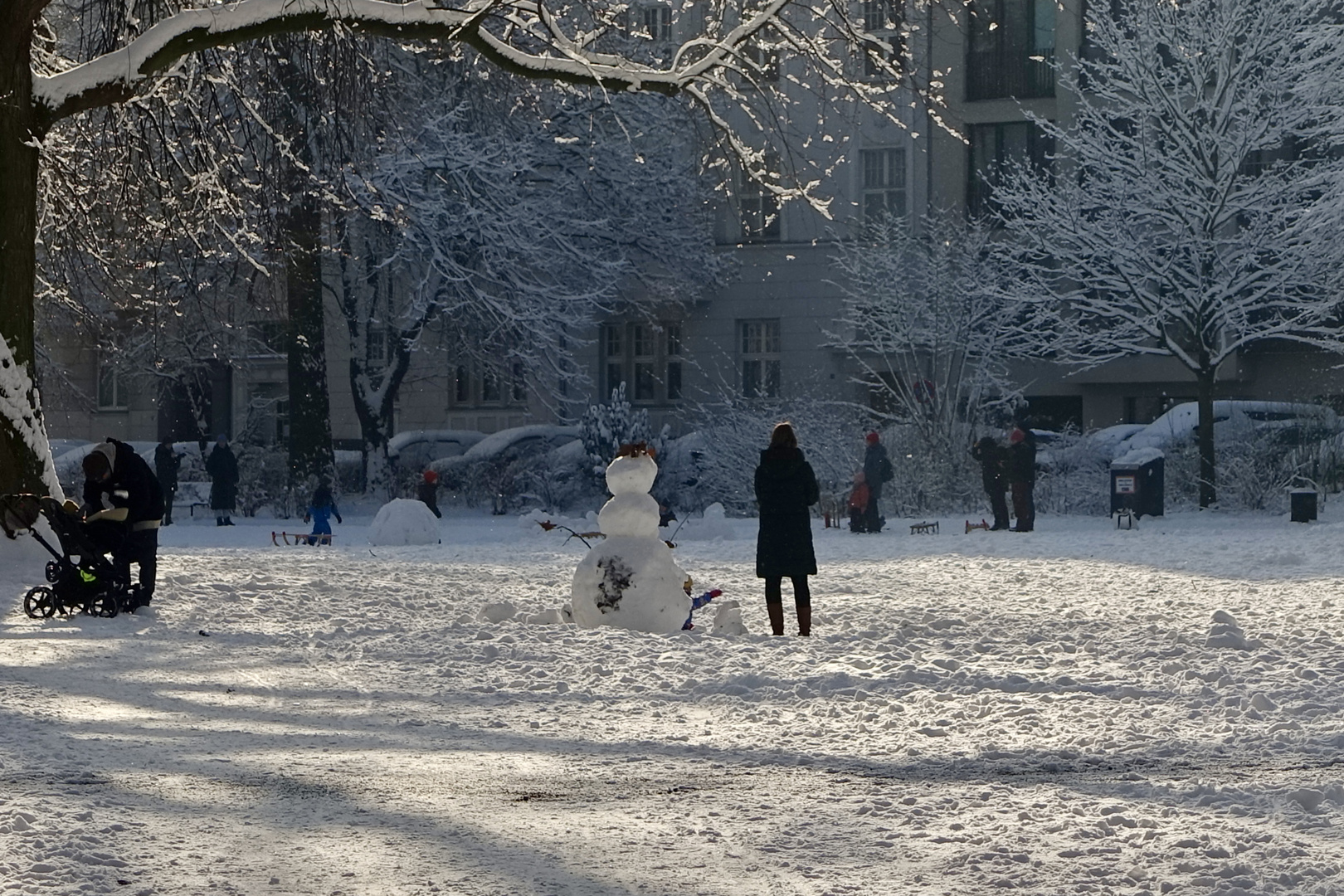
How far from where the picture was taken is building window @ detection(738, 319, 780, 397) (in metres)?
43.9

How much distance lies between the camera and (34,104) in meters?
15.3

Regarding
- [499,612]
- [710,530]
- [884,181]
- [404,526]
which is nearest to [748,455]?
[710,530]

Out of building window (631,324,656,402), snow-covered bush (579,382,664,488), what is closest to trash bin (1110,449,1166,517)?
snow-covered bush (579,382,664,488)

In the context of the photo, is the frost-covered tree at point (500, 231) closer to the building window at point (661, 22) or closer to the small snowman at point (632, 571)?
the building window at point (661, 22)

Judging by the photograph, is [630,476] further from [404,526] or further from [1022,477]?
[1022,477]

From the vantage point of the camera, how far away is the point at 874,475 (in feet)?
89.0

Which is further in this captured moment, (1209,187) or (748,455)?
(748,455)

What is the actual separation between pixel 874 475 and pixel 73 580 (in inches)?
A: 616

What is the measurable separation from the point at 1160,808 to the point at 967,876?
1.35 meters

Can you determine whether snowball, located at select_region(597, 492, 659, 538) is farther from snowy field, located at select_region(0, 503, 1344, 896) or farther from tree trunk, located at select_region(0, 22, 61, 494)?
tree trunk, located at select_region(0, 22, 61, 494)

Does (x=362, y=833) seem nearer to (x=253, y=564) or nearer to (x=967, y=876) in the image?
(x=967, y=876)

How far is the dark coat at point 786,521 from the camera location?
42.9 ft

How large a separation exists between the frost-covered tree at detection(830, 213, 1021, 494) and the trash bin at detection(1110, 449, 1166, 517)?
4149 millimetres

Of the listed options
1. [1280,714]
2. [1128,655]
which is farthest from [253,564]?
[1280,714]
